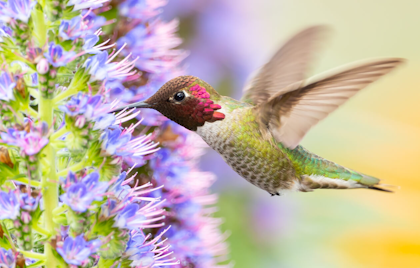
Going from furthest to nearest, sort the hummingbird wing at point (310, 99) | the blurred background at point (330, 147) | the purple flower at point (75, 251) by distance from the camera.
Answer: the blurred background at point (330, 147) → the hummingbird wing at point (310, 99) → the purple flower at point (75, 251)

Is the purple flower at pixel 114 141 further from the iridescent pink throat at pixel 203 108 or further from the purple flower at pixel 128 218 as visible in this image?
the iridescent pink throat at pixel 203 108

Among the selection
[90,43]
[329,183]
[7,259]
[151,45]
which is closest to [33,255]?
[7,259]

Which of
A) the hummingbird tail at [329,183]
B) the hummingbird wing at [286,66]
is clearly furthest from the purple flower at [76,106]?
the hummingbird tail at [329,183]

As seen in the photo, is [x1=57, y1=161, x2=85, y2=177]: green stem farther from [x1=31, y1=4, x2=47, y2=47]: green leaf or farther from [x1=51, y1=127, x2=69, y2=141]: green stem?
[x1=31, y1=4, x2=47, y2=47]: green leaf

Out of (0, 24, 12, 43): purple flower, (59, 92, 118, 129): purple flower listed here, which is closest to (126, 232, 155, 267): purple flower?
(59, 92, 118, 129): purple flower

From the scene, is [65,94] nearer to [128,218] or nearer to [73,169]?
[73,169]
